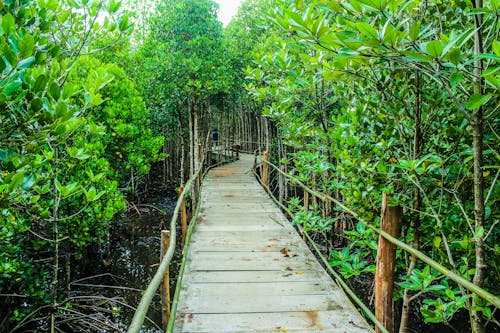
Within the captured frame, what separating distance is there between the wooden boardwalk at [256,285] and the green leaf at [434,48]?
6.59 feet

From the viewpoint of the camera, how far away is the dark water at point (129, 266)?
7.12m

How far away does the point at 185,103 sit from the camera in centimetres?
1366

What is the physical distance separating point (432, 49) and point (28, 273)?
574cm

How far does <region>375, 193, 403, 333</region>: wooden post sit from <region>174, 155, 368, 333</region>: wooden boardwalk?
8.1 inches

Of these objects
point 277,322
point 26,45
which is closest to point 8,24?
point 26,45

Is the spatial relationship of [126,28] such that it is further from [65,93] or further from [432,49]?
[432,49]

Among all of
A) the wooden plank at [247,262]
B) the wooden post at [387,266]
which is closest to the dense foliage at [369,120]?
the wooden post at [387,266]

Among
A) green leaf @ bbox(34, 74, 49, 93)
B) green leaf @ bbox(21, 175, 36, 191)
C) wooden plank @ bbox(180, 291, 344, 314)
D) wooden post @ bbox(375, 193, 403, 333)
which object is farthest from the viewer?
wooden plank @ bbox(180, 291, 344, 314)

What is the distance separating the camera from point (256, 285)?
323 cm

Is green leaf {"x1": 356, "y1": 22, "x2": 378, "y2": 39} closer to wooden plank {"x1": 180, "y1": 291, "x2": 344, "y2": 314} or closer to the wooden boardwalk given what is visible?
the wooden boardwalk

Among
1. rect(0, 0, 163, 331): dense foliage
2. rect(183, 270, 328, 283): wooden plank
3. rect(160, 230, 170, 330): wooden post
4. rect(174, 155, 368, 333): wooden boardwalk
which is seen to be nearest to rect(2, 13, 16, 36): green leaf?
rect(0, 0, 163, 331): dense foliage

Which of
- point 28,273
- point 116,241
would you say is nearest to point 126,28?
point 28,273

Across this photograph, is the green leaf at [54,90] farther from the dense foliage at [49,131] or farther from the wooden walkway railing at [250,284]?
the wooden walkway railing at [250,284]

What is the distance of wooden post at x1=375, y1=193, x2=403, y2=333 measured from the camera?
95.3 inches
